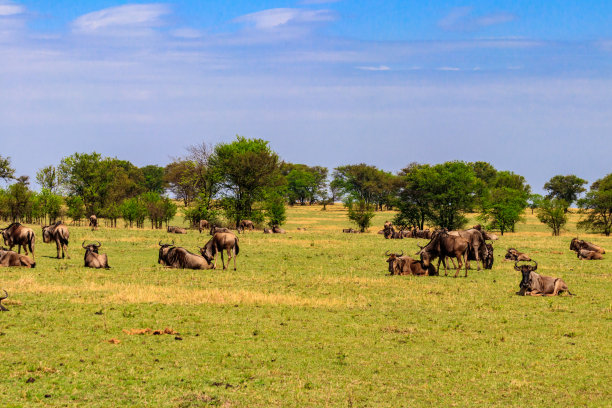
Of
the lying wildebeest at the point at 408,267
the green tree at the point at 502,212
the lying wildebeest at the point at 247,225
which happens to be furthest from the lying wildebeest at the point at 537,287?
the green tree at the point at 502,212

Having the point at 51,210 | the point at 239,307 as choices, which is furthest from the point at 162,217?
the point at 239,307

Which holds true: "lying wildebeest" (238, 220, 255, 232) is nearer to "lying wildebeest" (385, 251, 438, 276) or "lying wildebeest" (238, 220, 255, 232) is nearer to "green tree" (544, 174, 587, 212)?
"lying wildebeest" (385, 251, 438, 276)

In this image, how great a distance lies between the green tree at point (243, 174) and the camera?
211 feet

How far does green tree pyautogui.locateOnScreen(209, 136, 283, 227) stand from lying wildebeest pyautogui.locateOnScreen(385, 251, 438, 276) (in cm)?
3796

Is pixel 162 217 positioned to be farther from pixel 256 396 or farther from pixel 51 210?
pixel 256 396

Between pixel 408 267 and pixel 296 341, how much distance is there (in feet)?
44.4

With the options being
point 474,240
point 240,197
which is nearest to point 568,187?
point 240,197

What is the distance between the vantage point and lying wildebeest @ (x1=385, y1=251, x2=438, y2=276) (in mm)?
27375

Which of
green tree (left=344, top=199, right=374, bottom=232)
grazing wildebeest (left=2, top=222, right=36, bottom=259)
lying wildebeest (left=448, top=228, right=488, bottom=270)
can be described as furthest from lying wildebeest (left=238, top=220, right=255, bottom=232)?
lying wildebeest (left=448, top=228, right=488, bottom=270)

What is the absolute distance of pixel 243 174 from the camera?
64.6 meters

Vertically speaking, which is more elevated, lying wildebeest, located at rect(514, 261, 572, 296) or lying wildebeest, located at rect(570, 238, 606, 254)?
lying wildebeest, located at rect(570, 238, 606, 254)

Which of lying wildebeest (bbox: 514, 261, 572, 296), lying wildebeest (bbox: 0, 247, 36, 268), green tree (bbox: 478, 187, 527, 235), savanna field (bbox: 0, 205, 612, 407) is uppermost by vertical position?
green tree (bbox: 478, 187, 527, 235)

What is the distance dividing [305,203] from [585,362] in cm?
13976

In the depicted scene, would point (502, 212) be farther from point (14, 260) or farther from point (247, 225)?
point (14, 260)
